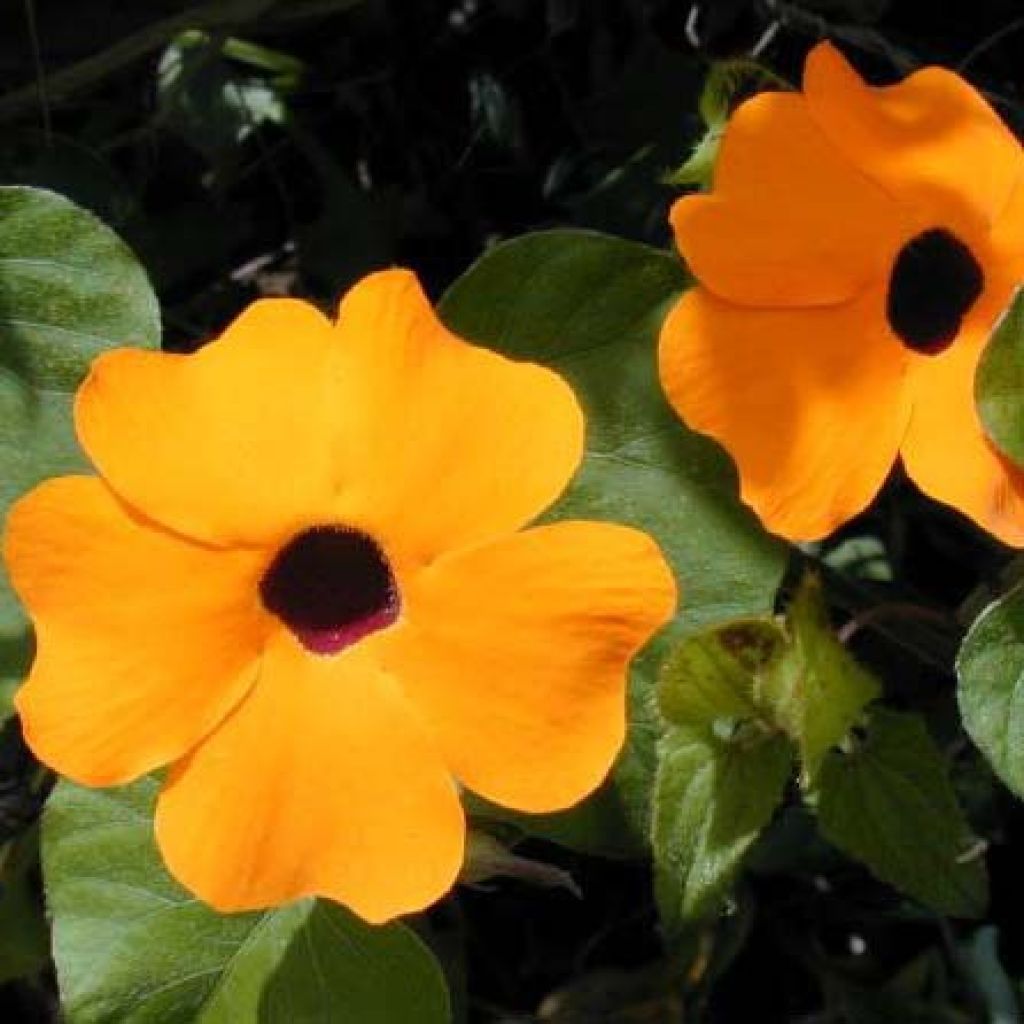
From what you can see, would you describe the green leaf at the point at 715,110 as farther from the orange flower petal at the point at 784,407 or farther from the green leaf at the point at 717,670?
the green leaf at the point at 717,670

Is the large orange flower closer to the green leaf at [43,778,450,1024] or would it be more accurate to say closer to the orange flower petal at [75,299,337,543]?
the orange flower petal at [75,299,337,543]

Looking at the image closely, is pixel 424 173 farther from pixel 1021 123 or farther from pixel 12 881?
pixel 12 881

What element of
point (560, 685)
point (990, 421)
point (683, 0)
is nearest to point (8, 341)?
point (560, 685)

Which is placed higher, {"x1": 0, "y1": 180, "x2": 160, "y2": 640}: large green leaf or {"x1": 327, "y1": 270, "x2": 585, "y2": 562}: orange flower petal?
{"x1": 327, "y1": 270, "x2": 585, "y2": 562}: orange flower petal

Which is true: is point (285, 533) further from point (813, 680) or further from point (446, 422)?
point (813, 680)

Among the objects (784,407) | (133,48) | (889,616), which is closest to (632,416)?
(784,407)

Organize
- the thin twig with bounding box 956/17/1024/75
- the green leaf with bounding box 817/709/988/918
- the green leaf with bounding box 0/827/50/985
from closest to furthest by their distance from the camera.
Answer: the green leaf with bounding box 817/709/988/918
the green leaf with bounding box 0/827/50/985
the thin twig with bounding box 956/17/1024/75

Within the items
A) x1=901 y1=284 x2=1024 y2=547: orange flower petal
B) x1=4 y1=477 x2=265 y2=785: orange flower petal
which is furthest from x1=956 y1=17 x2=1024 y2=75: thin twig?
x1=4 y1=477 x2=265 y2=785: orange flower petal

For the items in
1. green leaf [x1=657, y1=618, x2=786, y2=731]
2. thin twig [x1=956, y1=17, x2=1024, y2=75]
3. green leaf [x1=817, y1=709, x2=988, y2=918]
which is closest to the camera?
green leaf [x1=657, y1=618, x2=786, y2=731]
